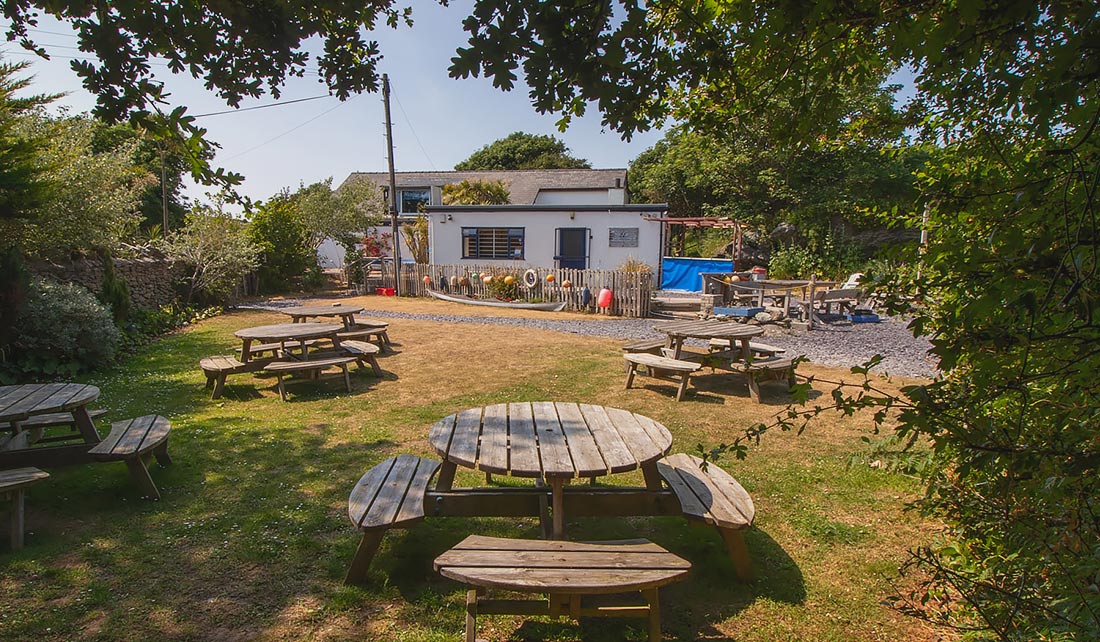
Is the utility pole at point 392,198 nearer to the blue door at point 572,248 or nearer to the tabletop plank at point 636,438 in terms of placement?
the blue door at point 572,248

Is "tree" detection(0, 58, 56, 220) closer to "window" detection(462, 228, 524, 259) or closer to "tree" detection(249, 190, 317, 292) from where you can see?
"tree" detection(249, 190, 317, 292)

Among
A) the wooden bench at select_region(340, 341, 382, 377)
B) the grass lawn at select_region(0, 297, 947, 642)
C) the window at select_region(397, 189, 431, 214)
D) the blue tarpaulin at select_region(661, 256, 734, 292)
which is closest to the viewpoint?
the grass lawn at select_region(0, 297, 947, 642)

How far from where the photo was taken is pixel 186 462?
5090mm

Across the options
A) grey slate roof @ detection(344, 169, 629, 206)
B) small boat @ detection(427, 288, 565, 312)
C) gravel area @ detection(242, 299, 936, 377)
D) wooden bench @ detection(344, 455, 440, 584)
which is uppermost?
grey slate roof @ detection(344, 169, 629, 206)

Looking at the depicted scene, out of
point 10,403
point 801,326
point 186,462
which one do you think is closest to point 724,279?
point 801,326

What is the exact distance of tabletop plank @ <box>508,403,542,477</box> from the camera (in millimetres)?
3047

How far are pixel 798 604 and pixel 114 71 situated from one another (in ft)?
14.1

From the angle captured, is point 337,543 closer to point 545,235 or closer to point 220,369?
point 220,369

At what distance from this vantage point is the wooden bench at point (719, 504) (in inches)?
127

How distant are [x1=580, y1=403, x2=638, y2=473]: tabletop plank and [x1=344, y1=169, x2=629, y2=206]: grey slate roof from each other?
28027 mm

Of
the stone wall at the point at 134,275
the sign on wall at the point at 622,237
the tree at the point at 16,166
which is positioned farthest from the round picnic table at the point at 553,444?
the sign on wall at the point at 622,237

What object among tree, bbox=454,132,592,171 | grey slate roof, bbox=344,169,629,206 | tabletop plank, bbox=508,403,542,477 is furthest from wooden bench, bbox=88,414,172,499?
tree, bbox=454,132,592,171

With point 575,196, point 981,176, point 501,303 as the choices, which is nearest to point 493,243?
point 501,303

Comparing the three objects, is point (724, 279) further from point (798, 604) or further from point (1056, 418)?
point (1056, 418)
